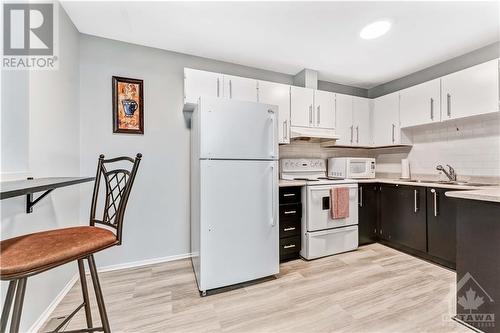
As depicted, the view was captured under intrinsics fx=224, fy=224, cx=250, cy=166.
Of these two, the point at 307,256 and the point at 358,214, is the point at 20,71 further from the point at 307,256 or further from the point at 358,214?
the point at 358,214

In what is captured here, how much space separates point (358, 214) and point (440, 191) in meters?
0.96

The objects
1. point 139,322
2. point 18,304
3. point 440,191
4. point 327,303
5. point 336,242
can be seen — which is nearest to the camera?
point 18,304

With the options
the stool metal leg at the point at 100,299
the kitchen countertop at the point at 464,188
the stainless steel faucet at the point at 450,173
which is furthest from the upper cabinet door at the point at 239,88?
the stainless steel faucet at the point at 450,173

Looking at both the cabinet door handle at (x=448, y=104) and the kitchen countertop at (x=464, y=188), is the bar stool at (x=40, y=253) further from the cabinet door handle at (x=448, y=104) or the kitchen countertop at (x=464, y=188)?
the cabinet door handle at (x=448, y=104)

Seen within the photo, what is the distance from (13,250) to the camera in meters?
0.92

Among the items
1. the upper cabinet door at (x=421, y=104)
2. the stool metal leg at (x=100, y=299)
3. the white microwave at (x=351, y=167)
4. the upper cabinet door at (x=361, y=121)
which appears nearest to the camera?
the stool metal leg at (x=100, y=299)

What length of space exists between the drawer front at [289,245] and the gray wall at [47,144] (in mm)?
2137

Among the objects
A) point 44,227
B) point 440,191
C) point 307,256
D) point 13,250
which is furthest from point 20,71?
point 440,191

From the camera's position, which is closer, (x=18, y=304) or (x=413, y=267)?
(x=18, y=304)

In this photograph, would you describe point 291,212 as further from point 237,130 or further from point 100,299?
point 100,299

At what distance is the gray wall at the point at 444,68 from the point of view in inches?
103

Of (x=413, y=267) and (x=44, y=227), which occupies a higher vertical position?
(x=44, y=227)

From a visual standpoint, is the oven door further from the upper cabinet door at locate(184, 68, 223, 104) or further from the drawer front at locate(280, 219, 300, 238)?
the upper cabinet door at locate(184, 68, 223, 104)

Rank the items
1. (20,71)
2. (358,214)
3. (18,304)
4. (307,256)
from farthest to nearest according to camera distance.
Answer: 1. (358,214)
2. (307,256)
3. (20,71)
4. (18,304)
